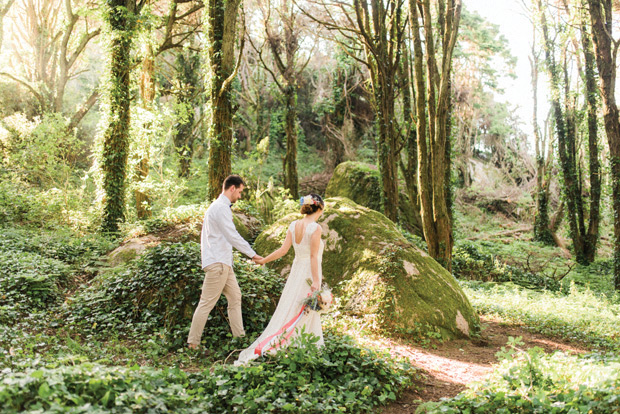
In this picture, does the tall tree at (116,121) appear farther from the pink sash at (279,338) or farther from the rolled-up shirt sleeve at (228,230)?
the pink sash at (279,338)

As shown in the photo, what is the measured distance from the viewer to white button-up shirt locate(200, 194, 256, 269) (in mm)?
5773

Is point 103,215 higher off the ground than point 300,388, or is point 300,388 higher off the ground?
point 103,215

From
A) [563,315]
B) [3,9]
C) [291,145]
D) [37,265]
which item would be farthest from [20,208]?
[563,315]

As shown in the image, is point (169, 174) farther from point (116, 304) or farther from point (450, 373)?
point (450, 373)

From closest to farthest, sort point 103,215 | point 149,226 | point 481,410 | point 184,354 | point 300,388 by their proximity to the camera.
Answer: point 481,410 → point 300,388 → point 184,354 → point 149,226 → point 103,215

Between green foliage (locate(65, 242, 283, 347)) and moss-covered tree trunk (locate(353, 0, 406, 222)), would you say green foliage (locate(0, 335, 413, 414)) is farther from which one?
moss-covered tree trunk (locate(353, 0, 406, 222))

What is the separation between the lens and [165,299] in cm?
679

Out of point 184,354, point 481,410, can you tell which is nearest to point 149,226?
point 184,354

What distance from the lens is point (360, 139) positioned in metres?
26.1

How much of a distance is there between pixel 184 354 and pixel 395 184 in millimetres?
8805

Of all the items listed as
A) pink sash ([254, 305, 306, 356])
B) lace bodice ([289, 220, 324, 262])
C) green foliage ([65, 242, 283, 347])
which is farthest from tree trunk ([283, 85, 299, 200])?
pink sash ([254, 305, 306, 356])

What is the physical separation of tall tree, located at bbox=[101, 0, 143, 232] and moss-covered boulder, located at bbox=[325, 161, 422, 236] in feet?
27.0

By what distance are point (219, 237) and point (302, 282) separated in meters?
1.25

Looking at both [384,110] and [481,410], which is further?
[384,110]
